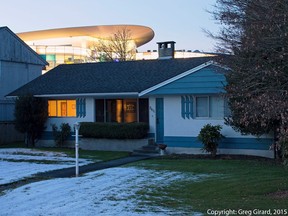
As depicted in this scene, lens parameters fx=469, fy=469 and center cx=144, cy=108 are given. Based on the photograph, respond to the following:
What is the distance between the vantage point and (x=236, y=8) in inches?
463

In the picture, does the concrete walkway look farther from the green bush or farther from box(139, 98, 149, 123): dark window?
box(139, 98, 149, 123): dark window

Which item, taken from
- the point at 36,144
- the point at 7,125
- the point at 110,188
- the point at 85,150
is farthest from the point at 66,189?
the point at 7,125

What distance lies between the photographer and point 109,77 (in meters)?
25.7

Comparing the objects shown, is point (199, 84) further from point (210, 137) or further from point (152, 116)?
point (152, 116)

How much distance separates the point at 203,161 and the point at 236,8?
25.1 ft

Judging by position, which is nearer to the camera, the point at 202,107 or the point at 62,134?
the point at 202,107

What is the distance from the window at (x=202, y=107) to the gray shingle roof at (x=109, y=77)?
6.81 feet

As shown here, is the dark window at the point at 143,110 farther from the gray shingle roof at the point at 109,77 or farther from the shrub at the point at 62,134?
the shrub at the point at 62,134

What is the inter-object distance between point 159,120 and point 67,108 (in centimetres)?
585

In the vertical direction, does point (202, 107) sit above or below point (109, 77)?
below

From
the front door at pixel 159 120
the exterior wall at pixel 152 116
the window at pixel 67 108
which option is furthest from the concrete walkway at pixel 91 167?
the window at pixel 67 108

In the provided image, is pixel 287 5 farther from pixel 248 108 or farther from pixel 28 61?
pixel 28 61

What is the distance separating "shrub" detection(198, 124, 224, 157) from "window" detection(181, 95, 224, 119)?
4.30 ft
